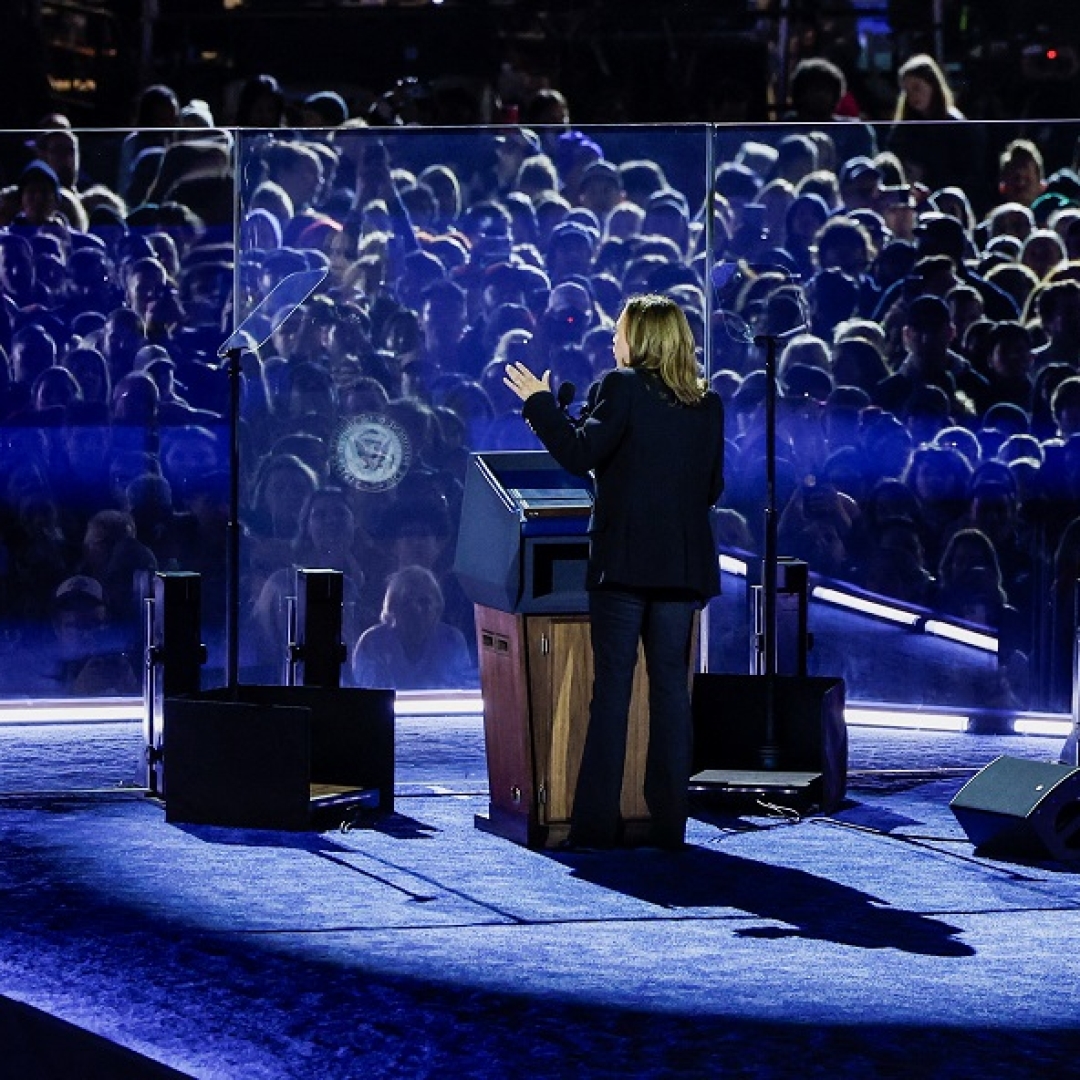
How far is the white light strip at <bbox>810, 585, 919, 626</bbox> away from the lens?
7762 mm

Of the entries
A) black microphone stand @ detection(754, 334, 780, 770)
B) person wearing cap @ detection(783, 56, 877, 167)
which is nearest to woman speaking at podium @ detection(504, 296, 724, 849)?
black microphone stand @ detection(754, 334, 780, 770)

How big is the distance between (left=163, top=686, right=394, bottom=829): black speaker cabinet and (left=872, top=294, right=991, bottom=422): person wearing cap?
8.01 feet

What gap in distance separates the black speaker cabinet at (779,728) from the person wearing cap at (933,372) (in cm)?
158

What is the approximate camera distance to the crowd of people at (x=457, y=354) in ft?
24.7

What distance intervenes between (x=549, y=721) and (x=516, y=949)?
1208mm

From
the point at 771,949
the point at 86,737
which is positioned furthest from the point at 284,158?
the point at 771,949

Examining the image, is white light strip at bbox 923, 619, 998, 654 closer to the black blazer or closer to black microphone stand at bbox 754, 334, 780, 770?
black microphone stand at bbox 754, 334, 780, 770

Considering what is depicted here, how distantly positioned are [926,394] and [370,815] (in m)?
2.71

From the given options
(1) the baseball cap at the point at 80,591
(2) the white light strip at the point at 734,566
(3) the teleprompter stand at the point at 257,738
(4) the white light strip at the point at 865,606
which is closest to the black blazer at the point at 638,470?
(3) the teleprompter stand at the point at 257,738

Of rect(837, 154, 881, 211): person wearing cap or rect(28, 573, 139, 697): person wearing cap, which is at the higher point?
rect(837, 154, 881, 211): person wearing cap

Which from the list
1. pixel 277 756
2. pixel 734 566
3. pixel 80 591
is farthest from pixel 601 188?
pixel 277 756

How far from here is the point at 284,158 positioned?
24.5 feet

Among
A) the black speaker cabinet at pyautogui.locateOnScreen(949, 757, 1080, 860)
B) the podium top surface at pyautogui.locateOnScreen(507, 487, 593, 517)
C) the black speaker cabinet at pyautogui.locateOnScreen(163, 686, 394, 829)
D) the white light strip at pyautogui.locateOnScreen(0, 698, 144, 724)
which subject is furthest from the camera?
the white light strip at pyautogui.locateOnScreen(0, 698, 144, 724)

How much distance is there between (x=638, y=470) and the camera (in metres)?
5.44
